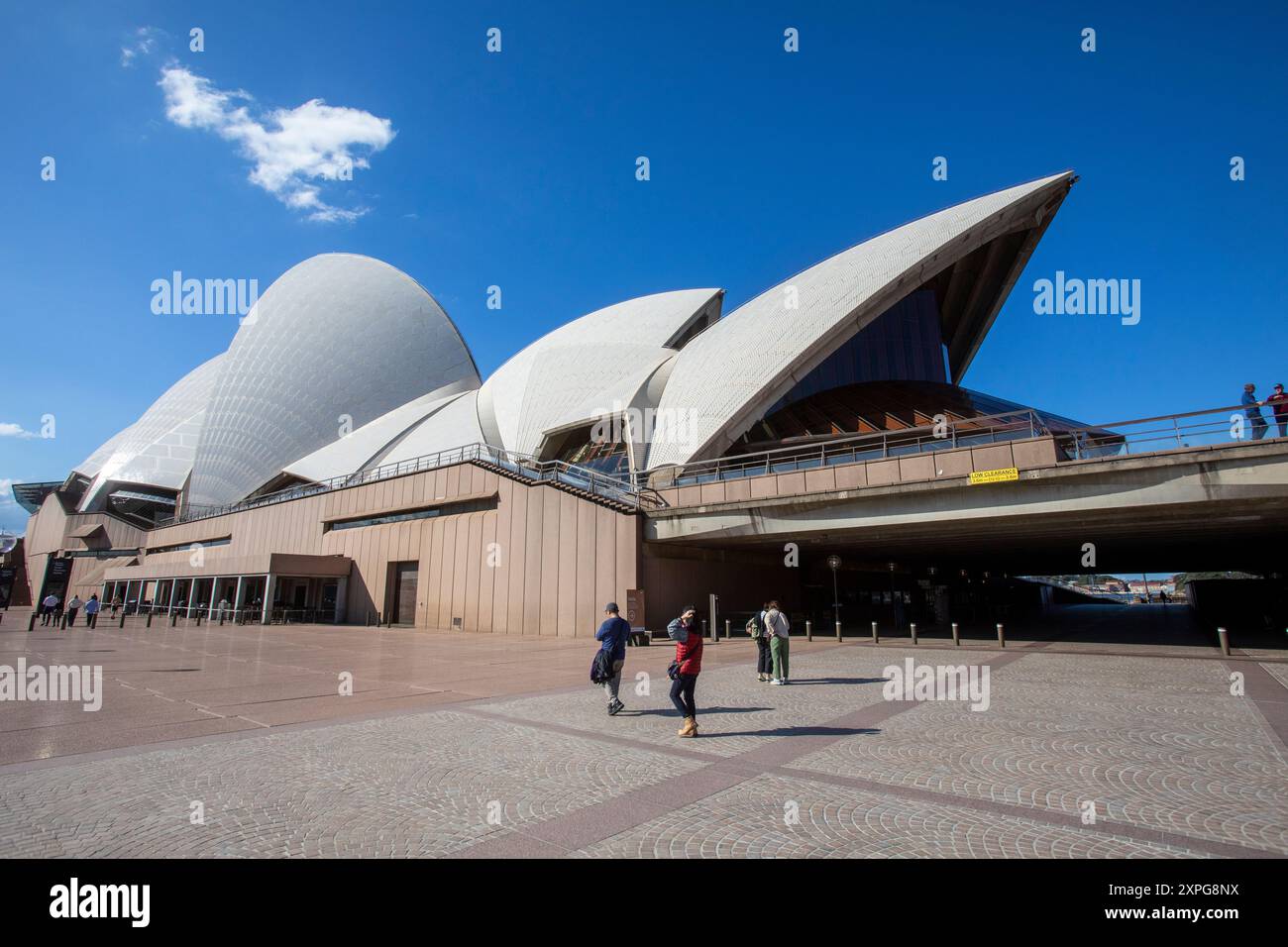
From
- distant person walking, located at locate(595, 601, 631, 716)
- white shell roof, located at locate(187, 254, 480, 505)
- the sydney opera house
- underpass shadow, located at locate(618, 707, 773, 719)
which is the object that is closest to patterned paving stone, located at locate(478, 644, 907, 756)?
underpass shadow, located at locate(618, 707, 773, 719)

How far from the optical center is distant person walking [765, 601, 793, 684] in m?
10.3

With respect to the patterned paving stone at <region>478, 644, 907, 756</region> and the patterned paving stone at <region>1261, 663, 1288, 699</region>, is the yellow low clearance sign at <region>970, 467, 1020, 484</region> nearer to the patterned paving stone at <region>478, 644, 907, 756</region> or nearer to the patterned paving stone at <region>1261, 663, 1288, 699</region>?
the patterned paving stone at <region>1261, 663, 1288, 699</region>

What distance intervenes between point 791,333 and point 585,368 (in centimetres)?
1315

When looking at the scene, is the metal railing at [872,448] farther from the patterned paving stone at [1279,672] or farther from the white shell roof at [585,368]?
the white shell roof at [585,368]

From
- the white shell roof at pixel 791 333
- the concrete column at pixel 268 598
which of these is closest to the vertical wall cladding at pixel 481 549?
the concrete column at pixel 268 598

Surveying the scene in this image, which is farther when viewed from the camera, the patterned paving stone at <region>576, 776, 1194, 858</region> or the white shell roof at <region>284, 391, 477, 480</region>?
the white shell roof at <region>284, 391, 477, 480</region>

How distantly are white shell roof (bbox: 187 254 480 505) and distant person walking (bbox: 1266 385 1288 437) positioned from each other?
1922 inches

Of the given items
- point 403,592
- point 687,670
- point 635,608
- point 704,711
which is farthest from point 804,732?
point 403,592

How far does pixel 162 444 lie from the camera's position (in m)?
58.2

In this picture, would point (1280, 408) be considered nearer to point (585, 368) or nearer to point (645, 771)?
point (645, 771)

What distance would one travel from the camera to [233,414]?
4909 centimetres
